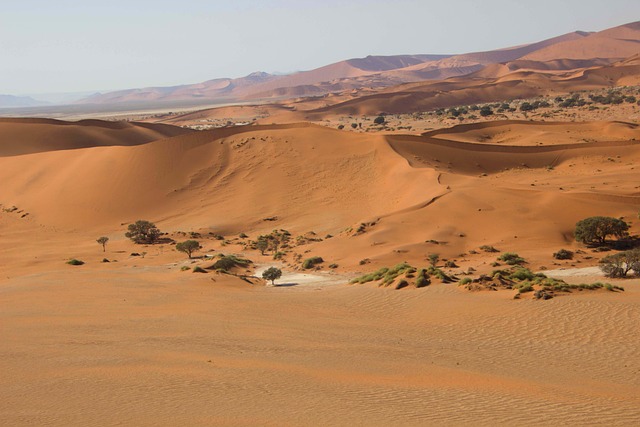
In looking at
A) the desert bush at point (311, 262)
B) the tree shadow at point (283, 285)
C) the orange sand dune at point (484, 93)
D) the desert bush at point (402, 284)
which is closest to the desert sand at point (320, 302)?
the tree shadow at point (283, 285)

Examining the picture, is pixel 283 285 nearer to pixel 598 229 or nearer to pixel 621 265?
pixel 621 265

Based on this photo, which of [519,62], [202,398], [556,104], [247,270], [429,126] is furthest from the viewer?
[519,62]

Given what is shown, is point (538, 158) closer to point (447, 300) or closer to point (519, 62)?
point (447, 300)

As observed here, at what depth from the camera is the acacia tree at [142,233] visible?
3391 cm

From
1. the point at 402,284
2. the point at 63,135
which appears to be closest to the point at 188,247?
the point at 402,284

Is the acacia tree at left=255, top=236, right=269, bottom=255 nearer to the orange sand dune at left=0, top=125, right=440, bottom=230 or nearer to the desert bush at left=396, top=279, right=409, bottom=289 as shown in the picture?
the orange sand dune at left=0, top=125, right=440, bottom=230

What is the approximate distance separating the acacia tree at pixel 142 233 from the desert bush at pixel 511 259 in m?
19.1

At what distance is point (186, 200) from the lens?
42.2m

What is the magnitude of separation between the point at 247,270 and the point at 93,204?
21405 millimetres

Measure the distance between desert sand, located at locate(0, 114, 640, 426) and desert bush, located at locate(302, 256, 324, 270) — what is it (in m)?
0.69

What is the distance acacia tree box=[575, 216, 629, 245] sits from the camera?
25.1 meters

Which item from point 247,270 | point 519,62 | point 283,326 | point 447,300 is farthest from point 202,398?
point 519,62

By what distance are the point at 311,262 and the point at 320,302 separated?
25.4ft

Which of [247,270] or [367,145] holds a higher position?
[367,145]
